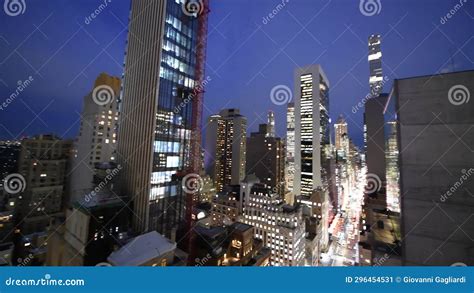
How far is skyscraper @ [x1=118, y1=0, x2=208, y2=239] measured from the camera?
1633 centimetres

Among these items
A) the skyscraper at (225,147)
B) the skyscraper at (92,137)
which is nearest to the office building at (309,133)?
the skyscraper at (225,147)

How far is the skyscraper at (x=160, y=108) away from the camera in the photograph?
643 inches

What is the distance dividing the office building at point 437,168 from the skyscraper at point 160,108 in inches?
594

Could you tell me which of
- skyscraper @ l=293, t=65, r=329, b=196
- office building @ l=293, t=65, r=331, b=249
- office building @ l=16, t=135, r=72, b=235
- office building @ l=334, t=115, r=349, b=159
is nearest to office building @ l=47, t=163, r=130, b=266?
office building @ l=16, t=135, r=72, b=235

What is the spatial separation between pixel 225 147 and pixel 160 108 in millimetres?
48283

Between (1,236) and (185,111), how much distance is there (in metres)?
18.7

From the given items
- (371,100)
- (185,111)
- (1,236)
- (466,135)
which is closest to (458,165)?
(466,135)

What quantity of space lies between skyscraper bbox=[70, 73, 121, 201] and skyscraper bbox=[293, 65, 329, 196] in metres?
46.9

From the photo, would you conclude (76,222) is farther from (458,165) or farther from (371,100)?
(371,100)

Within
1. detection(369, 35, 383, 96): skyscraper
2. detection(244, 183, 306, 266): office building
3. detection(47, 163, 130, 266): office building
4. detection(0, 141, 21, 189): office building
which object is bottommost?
detection(244, 183, 306, 266): office building

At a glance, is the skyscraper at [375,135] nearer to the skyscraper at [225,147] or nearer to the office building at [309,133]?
the office building at [309,133]

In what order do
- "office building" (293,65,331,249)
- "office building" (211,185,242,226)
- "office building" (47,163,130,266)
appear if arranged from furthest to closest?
"office building" (293,65,331,249) → "office building" (211,185,242,226) → "office building" (47,163,130,266)

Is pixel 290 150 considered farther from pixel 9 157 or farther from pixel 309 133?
pixel 9 157

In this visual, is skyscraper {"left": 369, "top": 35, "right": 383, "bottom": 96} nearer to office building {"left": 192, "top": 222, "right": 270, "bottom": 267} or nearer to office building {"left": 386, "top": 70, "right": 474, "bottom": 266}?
office building {"left": 192, "top": 222, "right": 270, "bottom": 267}
